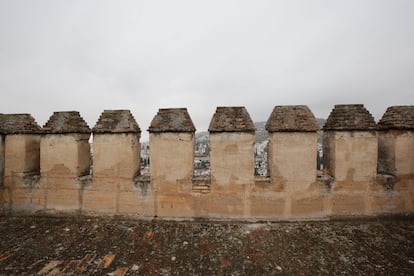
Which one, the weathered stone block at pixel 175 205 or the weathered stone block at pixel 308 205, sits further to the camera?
the weathered stone block at pixel 175 205

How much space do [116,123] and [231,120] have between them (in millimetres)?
2737

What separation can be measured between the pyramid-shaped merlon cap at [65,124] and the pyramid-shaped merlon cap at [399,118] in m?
7.08

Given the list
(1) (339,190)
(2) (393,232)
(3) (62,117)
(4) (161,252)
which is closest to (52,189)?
(3) (62,117)

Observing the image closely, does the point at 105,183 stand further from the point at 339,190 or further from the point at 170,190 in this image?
the point at 339,190

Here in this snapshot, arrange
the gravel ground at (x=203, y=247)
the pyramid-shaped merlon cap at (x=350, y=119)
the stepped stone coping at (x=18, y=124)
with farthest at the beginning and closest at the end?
the stepped stone coping at (x=18, y=124)
the pyramid-shaped merlon cap at (x=350, y=119)
the gravel ground at (x=203, y=247)

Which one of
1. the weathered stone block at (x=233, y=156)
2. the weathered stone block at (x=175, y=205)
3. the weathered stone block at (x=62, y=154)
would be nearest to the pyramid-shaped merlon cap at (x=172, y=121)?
the weathered stone block at (x=233, y=156)

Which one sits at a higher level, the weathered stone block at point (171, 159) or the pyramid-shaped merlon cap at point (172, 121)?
the pyramid-shaped merlon cap at point (172, 121)

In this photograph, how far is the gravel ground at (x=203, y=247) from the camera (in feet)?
12.2

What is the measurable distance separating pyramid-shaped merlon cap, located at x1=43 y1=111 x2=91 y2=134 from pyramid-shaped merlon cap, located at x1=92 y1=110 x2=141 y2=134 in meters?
0.46

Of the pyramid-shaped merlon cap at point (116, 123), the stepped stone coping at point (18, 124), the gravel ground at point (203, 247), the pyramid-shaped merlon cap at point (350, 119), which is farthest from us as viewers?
the stepped stone coping at point (18, 124)

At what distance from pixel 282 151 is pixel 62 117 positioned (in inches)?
212

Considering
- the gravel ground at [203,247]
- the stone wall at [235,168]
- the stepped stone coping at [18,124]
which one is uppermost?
the stepped stone coping at [18,124]

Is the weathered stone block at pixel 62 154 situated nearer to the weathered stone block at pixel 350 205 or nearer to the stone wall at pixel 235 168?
the stone wall at pixel 235 168

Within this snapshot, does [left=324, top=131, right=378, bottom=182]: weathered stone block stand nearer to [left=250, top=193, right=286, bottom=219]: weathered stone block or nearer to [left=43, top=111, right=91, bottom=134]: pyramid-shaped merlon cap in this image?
[left=250, top=193, right=286, bottom=219]: weathered stone block
